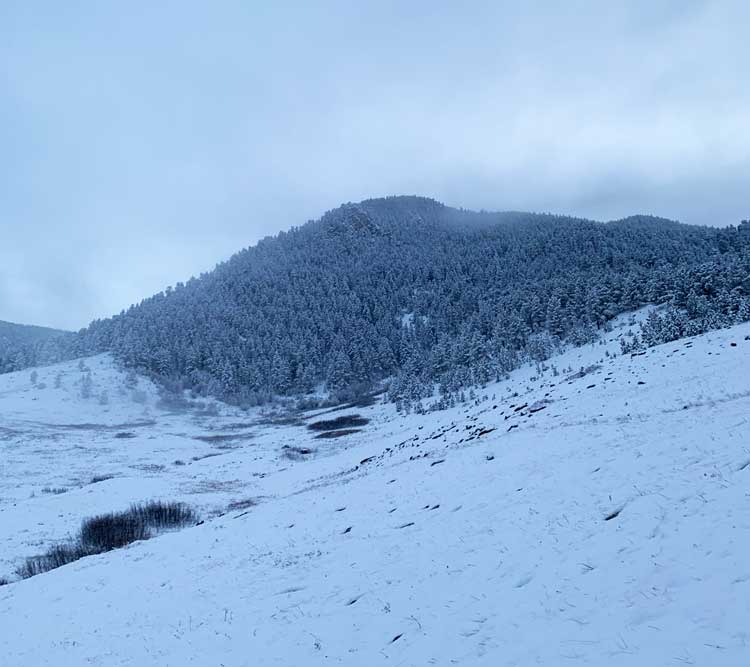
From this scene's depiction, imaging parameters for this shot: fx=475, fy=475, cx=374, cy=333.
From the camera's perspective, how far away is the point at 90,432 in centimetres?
7094

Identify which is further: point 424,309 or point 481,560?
point 424,309

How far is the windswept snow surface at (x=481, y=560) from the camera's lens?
651cm

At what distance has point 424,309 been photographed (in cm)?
14650

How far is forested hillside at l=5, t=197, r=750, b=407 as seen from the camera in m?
69.6

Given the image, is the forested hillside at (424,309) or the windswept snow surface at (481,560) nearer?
the windswept snow surface at (481,560)

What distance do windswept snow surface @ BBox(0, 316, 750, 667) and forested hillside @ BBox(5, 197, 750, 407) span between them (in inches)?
1270

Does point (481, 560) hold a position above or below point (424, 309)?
below

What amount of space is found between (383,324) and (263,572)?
125 metres

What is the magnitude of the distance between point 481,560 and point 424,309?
13801 centimetres

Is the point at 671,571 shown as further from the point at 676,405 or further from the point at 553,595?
the point at 676,405

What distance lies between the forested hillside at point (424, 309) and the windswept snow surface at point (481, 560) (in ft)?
106

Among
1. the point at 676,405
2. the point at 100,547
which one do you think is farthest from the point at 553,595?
the point at 100,547

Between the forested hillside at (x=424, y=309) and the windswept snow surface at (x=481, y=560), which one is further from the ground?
the forested hillside at (x=424, y=309)

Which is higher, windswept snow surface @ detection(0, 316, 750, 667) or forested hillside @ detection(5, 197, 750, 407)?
forested hillside @ detection(5, 197, 750, 407)
